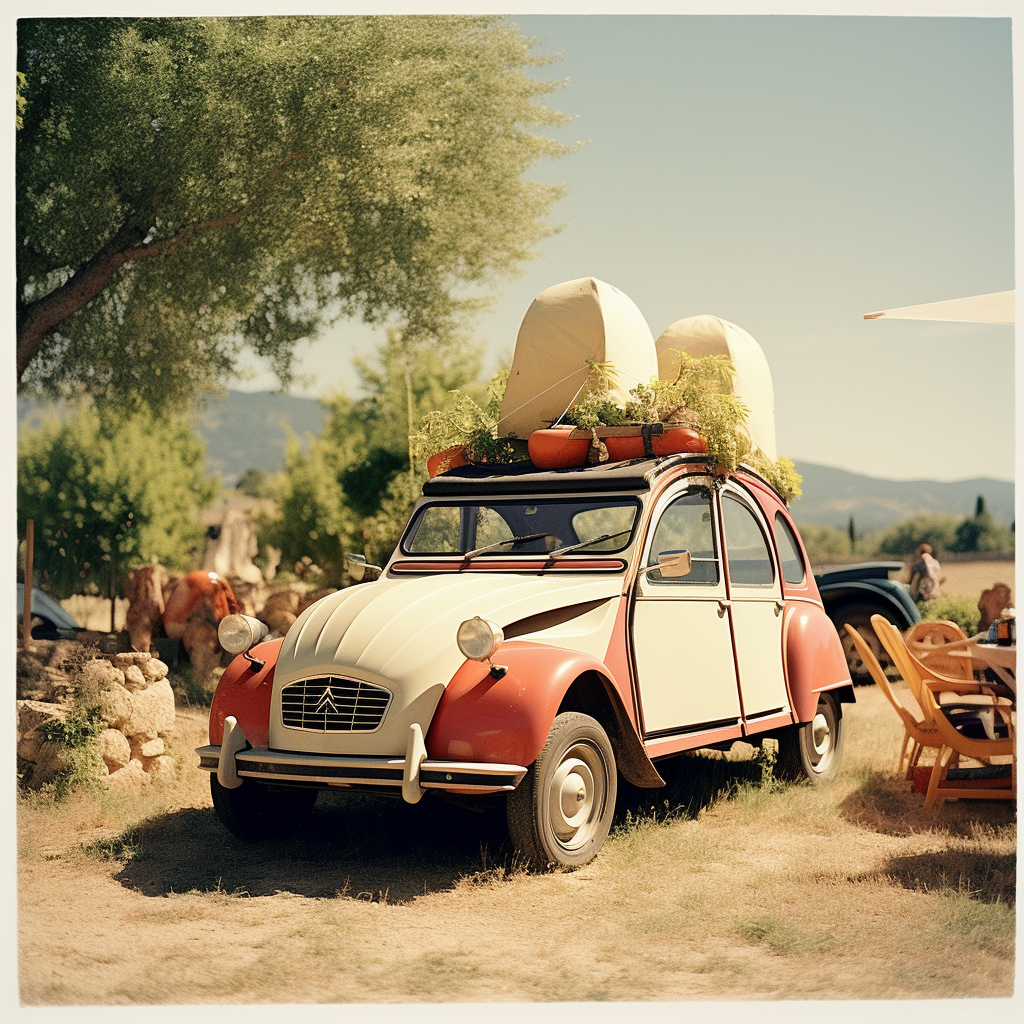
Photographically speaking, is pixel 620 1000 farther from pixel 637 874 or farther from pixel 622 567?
pixel 622 567

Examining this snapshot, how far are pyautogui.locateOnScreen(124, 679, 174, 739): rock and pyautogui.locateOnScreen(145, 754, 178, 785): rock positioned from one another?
19 centimetres

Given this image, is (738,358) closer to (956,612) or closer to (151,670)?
(151,670)

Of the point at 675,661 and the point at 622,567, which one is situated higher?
the point at 622,567

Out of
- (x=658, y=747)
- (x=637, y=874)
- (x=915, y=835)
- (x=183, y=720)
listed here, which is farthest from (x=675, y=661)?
(x=183, y=720)

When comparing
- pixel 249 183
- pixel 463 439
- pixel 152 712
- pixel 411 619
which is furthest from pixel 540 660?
pixel 249 183

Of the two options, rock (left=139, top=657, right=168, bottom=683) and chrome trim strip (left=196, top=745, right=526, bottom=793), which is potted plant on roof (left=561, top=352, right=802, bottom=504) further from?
rock (left=139, top=657, right=168, bottom=683)

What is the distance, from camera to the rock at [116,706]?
26.7 feet


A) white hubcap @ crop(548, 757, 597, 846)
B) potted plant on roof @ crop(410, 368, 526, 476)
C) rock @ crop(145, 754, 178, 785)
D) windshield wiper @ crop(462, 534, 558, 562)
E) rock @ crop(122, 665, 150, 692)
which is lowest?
rock @ crop(145, 754, 178, 785)

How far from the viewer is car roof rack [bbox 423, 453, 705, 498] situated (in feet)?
23.0

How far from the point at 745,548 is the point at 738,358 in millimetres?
1499

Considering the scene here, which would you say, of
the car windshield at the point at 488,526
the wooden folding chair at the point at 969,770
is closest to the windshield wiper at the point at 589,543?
the car windshield at the point at 488,526

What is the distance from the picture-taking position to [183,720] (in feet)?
33.9

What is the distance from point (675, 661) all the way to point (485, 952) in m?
2.37

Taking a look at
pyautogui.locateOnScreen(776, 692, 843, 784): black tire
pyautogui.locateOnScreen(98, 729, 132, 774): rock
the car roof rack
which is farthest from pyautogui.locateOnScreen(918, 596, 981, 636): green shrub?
pyautogui.locateOnScreen(98, 729, 132, 774): rock
